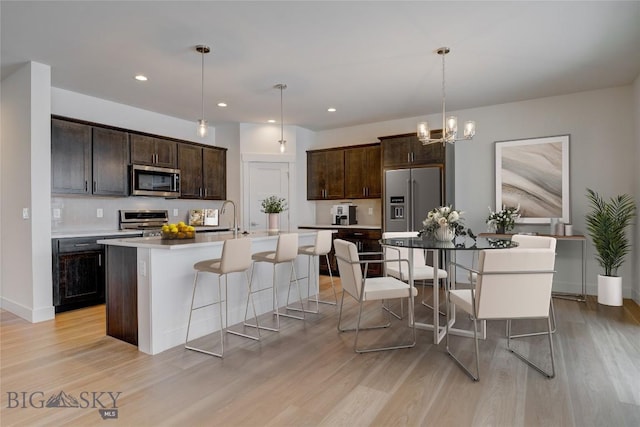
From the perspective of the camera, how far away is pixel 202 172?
5965 mm

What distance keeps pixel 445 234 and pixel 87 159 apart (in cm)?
434

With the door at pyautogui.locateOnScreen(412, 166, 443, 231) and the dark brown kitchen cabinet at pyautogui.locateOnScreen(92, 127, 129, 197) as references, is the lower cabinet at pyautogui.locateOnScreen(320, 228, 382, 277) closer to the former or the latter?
the door at pyautogui.locateOnScreen(412, 166, 443, 231)

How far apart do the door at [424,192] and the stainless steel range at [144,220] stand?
3697 mm

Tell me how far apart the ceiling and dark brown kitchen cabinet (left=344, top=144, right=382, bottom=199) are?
1.28 m

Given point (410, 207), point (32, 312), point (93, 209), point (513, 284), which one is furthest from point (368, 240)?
point (32, 312)

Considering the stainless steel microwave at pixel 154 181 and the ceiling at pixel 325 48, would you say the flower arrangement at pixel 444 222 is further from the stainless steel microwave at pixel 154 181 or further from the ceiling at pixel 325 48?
the stainless steel microwave at pixel 154 181

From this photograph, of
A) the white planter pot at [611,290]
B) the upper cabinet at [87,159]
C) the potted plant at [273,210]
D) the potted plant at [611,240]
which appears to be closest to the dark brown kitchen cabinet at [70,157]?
the upper cabinet at [87,159]

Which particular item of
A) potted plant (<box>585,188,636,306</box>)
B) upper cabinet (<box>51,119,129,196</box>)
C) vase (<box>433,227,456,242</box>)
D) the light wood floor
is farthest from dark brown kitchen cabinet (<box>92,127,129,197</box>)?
potted plant (<box>585,188,636,306</box>)

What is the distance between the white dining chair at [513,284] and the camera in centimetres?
234

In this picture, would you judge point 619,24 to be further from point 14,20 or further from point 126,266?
point 14,20

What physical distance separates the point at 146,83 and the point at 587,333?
5.28 meters

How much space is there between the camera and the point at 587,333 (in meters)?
3.24

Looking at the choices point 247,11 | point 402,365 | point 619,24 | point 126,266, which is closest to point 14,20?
point 247,11

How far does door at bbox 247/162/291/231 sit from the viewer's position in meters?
6.25
